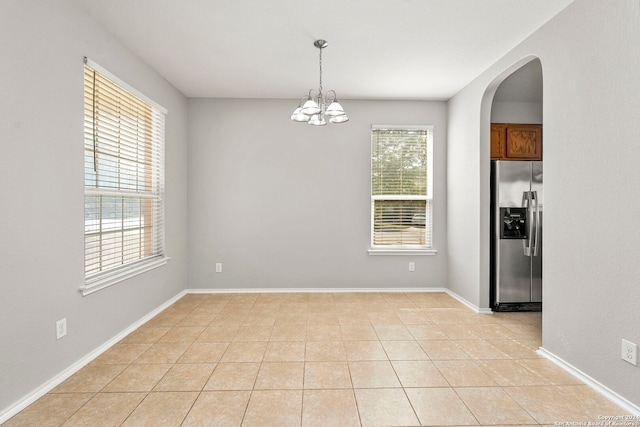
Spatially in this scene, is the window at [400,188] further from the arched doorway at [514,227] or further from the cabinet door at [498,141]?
the arched doorway at [514,227]

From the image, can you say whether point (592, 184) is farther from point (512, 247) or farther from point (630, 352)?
point (512, 247)

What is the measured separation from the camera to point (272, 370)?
2.47 m

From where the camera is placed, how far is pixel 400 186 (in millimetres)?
4758

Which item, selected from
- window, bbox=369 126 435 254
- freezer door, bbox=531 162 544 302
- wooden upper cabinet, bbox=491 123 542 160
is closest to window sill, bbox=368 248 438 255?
window, bbox=369 126 435 254

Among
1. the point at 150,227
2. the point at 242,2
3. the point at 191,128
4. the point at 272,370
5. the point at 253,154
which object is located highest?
the point at 242,2

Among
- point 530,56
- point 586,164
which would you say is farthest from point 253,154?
point 586,164

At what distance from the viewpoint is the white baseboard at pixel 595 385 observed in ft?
6.44

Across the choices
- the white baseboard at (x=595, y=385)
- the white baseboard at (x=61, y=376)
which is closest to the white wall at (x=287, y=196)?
the white baseboard at (x=61, y=376)

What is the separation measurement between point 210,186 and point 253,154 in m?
0.75

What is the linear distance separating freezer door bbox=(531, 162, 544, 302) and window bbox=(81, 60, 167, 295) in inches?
169

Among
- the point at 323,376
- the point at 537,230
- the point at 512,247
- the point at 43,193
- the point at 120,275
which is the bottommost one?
the point at 323,376

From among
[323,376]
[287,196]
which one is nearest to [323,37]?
[287,196]

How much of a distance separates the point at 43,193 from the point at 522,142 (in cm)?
471

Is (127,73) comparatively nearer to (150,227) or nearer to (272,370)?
(150,227)
